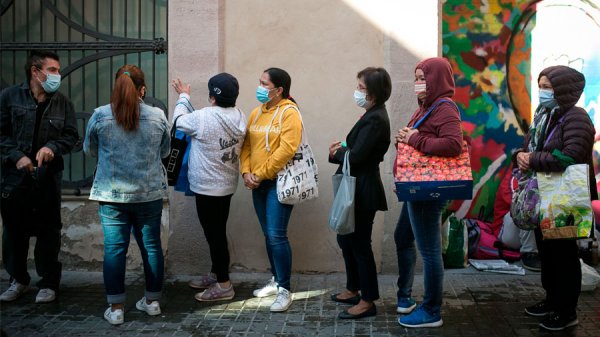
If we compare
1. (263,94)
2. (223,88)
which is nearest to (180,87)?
(223,88)

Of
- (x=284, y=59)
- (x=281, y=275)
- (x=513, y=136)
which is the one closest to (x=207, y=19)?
(x=284, y=59)

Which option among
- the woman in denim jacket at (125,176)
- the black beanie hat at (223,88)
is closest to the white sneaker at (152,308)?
the woman in denim jacket at (125,176)

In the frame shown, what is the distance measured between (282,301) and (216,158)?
1165 mm

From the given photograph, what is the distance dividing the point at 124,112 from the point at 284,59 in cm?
186

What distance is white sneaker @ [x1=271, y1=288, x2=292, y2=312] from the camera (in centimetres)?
520

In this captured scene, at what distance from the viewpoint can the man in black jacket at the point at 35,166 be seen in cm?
539

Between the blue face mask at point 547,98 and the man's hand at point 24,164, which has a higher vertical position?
the blue face mask at point 547,98

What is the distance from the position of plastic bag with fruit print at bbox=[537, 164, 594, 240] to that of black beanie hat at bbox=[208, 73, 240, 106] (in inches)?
93.8

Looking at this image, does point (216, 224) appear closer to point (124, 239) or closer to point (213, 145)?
point (213, 145)

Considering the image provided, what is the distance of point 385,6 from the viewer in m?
6.15

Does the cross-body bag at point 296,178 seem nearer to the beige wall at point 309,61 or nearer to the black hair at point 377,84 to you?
the black hair at point 377,84

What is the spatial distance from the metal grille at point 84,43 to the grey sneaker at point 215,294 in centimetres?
A: 178

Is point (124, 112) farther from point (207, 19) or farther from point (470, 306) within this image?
point (470, 306)

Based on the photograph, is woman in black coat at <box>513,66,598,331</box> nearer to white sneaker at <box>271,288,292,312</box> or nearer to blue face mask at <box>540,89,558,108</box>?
blue face mask at <box>540,89,558,108</box>
